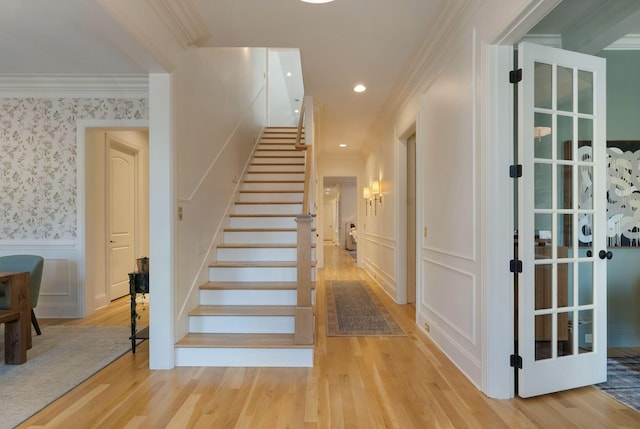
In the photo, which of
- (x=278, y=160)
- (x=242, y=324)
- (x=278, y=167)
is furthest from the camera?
(x=278, y=160)

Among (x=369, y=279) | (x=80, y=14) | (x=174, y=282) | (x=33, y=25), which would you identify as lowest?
(x=369, y=279)

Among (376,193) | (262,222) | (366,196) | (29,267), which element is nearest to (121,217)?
(29,267)

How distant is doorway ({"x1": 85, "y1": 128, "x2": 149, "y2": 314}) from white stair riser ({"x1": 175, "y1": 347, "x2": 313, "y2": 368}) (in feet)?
7.45

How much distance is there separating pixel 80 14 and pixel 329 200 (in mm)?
16433

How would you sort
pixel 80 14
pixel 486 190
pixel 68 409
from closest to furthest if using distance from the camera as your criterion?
1. pixel 80 14
2. pixel 68 409
3. pixel 486 190

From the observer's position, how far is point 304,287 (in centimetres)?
268

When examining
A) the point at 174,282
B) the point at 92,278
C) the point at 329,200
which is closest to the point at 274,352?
the point at 174,282

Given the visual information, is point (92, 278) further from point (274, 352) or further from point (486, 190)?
point (486, 190)

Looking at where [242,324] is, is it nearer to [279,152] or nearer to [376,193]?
[279,152]

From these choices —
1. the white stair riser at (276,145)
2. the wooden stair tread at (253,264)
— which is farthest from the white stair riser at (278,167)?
the wooden stair tread at (253,264)

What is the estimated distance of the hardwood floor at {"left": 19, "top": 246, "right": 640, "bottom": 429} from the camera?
1.89m

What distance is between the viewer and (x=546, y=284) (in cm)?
219

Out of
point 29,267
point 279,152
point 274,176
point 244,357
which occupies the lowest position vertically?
point 244,357

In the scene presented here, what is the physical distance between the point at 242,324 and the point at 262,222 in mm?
1611
